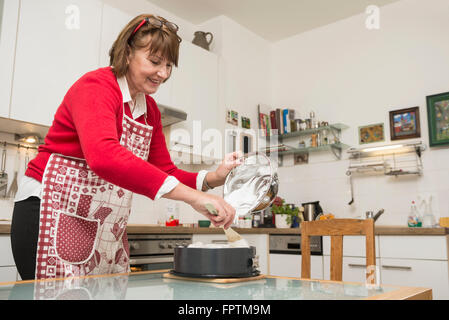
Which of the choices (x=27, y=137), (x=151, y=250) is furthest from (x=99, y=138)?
(x=27, y=137)

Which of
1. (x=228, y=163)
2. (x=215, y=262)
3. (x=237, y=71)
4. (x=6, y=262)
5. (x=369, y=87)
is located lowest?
(x=6, y=262)

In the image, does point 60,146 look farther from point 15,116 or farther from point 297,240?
point 297,240

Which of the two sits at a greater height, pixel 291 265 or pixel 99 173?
pixel 99 173

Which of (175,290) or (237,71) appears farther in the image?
(237,71)

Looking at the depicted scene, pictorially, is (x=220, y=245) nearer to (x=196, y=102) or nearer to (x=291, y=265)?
(x=291, y=265)

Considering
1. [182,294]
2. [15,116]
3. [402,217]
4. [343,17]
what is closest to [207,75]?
[343,17]

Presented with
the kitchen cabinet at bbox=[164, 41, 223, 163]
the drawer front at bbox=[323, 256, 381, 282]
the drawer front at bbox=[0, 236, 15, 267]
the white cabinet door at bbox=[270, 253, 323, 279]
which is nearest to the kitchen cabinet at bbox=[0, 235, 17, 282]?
the drawer front at bbox=[0, 236, 15, 267]

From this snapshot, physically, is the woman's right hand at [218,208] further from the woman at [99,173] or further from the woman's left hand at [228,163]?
the woman's left hand at [228,163]

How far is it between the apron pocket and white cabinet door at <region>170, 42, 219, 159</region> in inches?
78.0

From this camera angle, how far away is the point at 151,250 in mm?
2393

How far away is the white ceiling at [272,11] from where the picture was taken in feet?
11.6

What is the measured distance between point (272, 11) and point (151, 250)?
2398 mm

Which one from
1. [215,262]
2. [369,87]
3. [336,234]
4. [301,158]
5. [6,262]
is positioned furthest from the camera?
[301,158]

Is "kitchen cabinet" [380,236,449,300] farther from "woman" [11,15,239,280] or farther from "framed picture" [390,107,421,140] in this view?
"woman" [11,15,239,280]
